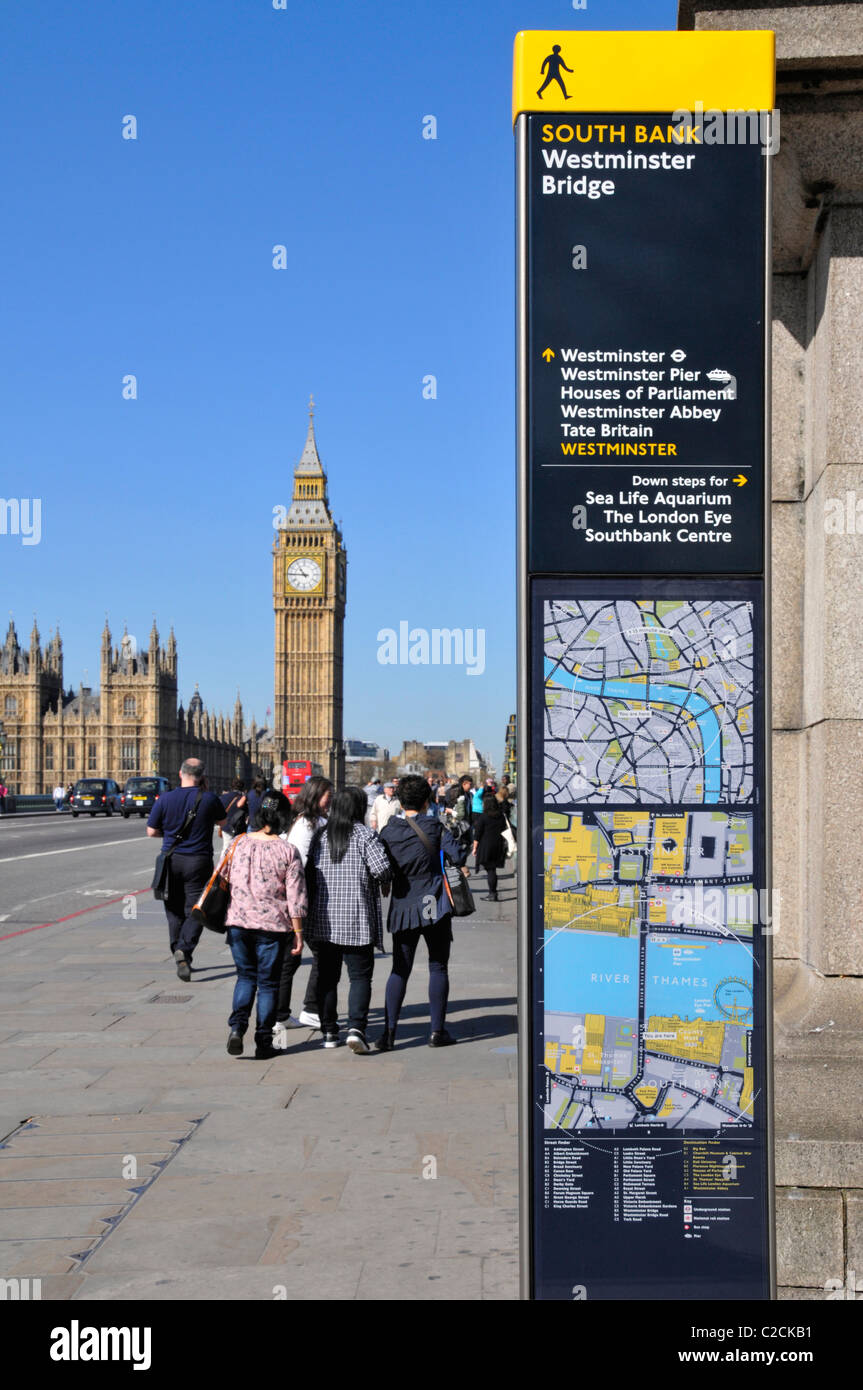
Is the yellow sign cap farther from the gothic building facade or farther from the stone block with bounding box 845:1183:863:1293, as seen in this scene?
the gothic building facade

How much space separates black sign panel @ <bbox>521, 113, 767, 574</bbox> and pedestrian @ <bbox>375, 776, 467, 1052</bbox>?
569 centimetres

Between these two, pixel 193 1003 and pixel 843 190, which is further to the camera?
pixel 193 1003

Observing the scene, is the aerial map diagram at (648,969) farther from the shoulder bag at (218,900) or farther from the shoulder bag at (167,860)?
the shoulder bag at (167,860)

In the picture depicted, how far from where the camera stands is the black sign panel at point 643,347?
4.02 m

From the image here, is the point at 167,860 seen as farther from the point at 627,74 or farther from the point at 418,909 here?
the point at 627,74

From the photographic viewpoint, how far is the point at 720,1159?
402 cm

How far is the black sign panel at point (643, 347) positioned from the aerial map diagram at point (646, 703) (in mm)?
151

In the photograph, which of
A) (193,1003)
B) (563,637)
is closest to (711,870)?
(563,637)

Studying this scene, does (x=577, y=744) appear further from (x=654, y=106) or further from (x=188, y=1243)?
(x=188, y=1243)

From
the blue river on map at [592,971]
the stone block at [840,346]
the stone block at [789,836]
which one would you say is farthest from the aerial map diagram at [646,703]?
the stone block at [789,836]

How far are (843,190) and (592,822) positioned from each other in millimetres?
2426

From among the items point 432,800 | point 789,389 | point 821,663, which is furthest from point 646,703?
point 432,800

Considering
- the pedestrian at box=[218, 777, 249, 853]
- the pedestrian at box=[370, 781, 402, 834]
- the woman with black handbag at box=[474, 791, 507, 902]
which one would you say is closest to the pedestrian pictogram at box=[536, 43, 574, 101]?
the pedestrian at box=[218, 777, 249, 853]
